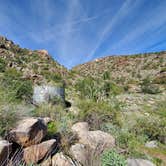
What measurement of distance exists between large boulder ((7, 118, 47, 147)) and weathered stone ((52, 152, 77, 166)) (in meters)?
0.45

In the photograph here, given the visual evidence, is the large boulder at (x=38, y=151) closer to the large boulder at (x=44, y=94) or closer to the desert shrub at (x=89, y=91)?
the large boulder at (x=44, y=94)

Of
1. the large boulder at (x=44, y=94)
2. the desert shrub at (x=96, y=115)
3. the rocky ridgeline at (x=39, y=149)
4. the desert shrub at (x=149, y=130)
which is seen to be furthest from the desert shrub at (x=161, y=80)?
the rocky ridgeline at (x=39, y=149)

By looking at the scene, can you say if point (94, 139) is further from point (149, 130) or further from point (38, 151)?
point (149, 130)

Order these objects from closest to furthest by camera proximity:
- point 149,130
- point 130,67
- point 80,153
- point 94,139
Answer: point 80,153
point 94,139
point 149,130
point 130,67

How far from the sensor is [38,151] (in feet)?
11.8

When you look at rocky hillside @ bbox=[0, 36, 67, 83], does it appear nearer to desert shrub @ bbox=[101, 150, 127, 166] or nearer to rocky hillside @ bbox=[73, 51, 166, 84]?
rocky hillside @ bbox=[73, 51, 166, 84]

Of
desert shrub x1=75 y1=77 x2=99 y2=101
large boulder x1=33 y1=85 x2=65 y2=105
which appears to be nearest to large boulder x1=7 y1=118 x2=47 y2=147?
large boulder x1=33 y1=85 x2=65 y2=105

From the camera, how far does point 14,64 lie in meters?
23.3

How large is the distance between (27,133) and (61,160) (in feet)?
2.55

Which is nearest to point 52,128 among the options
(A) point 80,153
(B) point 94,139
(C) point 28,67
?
(B) point 94,139

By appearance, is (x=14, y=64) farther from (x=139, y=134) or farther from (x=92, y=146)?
(x=92, y=146)

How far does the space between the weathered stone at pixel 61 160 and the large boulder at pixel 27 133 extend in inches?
17.6

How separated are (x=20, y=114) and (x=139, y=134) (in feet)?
17.5

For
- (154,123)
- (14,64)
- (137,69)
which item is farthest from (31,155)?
(137,69)
